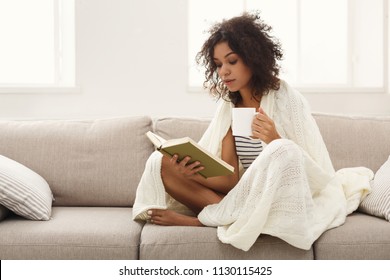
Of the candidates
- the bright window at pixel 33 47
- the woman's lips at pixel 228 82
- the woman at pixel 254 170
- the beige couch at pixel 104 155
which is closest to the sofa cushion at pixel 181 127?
the beige couch at pixel 104 155

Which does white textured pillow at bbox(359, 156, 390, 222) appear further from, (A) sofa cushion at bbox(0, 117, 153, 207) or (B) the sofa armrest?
(B) the sofa armrest

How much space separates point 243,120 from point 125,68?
1376 mm

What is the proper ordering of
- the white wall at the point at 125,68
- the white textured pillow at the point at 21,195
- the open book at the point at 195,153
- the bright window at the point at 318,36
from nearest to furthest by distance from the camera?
1. the open book at the point at 195,153
2. the white textured pillow at the point at 21,195
3. the white wall at the point at 125,68
4. the bright window at the point at 318,36

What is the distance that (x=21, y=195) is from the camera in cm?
198

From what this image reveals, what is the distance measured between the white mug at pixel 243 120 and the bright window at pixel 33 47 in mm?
1697

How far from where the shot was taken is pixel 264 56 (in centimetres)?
218

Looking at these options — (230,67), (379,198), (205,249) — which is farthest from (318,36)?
(205,249)

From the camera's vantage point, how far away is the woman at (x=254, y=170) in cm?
177

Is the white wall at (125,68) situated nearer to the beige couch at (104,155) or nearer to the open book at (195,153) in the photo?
the beige couch at (104,155)

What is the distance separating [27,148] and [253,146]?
105cm

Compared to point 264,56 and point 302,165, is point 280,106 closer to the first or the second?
point 264,56

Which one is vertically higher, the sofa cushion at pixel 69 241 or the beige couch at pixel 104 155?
the beige couch at pixel 104 155

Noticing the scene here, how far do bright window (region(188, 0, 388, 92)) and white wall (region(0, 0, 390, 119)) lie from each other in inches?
7.2
